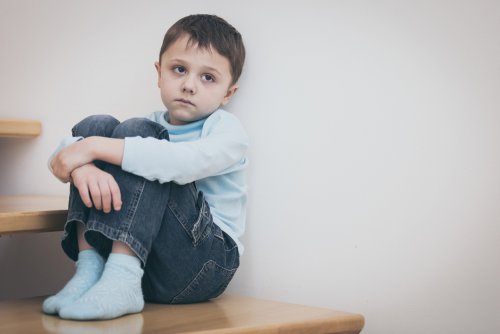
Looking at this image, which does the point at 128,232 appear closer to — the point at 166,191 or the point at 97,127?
the point at 166,191

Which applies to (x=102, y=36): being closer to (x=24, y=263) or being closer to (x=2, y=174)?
(x=2, y=174)

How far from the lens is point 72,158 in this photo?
3.41ft

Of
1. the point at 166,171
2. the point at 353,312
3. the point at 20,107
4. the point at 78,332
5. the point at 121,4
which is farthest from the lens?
the point at 20,107

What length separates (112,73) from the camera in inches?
60.1

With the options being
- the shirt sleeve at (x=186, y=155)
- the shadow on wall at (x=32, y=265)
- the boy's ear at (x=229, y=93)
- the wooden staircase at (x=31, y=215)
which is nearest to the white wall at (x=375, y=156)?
the boy's ear at (x=229, y=93)

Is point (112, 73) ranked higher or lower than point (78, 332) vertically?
higher

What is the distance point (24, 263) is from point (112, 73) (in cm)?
55

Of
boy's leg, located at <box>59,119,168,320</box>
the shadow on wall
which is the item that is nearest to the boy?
boy's leg, located at <box>59,119,168,320</box>

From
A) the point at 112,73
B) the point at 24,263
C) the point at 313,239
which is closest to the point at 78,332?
the point at 313,239

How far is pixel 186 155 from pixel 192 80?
18 cm

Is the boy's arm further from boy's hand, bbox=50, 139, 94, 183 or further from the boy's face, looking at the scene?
the boy's face

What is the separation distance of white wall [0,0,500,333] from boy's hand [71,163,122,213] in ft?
1.17

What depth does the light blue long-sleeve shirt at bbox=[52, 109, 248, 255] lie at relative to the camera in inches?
39.9

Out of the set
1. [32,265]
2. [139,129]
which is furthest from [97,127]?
[32,265]
